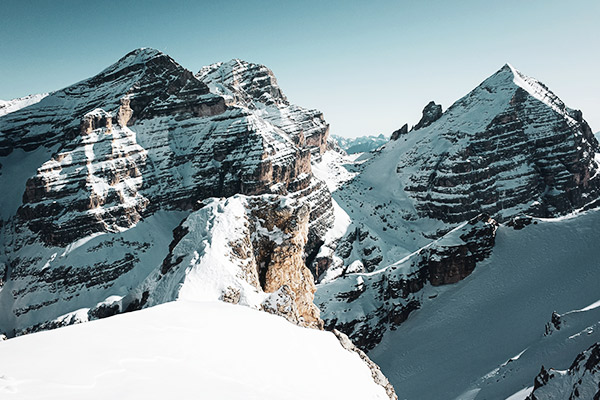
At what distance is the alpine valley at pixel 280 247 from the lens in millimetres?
13266

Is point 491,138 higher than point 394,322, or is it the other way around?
point 491,138

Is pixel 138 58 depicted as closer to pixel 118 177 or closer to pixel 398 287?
pixel 118 177

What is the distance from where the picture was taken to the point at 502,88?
451ft

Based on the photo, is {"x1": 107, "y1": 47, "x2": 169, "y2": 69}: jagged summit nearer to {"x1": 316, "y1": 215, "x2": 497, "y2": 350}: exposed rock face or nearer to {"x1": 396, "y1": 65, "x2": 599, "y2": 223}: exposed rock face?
{"x1": 316, "y1": 215, "x2": 497, "y2": 350}: exposed rock face

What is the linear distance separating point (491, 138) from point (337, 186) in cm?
5818

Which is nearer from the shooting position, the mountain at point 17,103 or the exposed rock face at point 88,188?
the exposed rock face at point 88,188

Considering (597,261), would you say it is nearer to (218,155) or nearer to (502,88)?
(218,155)

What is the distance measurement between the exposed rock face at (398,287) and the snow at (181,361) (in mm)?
44556

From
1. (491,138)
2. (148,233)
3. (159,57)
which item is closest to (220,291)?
(148,233)

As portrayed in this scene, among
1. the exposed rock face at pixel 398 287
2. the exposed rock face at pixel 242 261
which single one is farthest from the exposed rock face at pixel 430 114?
the exposed rock face at pixel 242 261

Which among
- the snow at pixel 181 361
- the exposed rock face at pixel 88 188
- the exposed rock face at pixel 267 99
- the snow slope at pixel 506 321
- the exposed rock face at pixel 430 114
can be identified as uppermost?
the exposed rock face at pixel 267 99

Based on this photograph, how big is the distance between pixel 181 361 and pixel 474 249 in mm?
61247

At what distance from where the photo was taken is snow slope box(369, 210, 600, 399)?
120 ft

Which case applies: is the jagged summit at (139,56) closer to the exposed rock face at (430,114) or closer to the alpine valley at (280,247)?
the alpine valley at (280,247)
